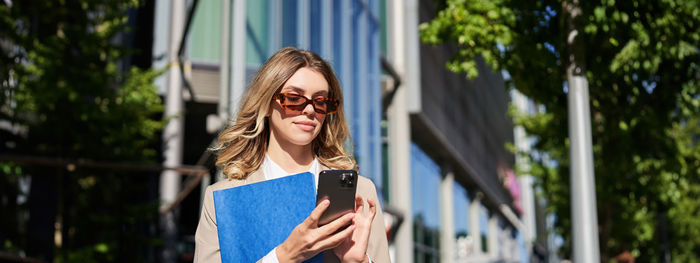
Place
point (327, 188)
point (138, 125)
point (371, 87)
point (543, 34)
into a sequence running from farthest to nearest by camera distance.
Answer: point (371, 87) < point (138, 125) < point (543, 34) < point (327, 188)

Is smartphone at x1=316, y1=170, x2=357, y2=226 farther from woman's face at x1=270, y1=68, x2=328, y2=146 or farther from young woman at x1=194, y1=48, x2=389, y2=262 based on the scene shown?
woman's face at x1=270, y1=68, x2=328, y2=146

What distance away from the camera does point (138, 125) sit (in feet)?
43.4

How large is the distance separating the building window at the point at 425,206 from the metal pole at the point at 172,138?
38.4 ft

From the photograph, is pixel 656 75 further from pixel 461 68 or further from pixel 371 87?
pixel 371 87

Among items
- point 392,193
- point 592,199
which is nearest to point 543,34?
point 592,199

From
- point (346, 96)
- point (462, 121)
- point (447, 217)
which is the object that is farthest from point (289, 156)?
point (462, 121)

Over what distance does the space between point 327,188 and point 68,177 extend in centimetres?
1121

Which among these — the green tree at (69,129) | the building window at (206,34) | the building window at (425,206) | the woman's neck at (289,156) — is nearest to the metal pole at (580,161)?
the woman's neck at (289,156)

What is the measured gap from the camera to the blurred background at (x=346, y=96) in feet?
26.9

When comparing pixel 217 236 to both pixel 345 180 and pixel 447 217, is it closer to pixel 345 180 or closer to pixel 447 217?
pixel 345 180

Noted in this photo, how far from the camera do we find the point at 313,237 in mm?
2164

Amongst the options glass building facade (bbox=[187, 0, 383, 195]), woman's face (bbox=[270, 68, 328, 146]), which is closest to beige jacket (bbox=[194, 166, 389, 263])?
woman's face (bbox=[270, 68, 328, 146])

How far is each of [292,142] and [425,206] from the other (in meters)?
27.8

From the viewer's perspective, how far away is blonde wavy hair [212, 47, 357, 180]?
246 centimetres
